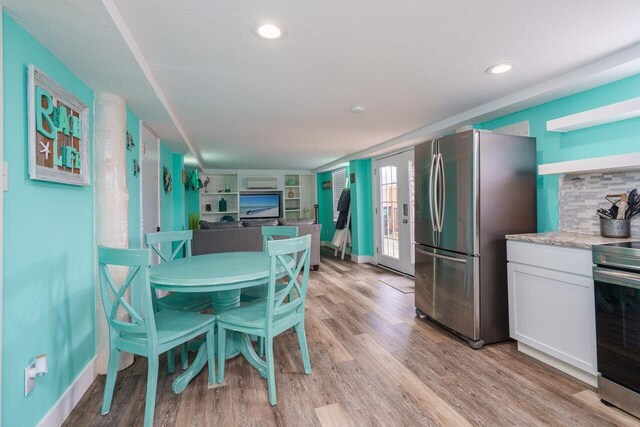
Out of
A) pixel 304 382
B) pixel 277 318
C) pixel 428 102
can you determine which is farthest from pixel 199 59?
pixel 304 382

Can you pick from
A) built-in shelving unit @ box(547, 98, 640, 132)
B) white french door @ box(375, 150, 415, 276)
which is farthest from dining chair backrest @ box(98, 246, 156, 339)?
white french door @ box(375, 150, 415, 276)

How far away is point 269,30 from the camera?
1634 mm

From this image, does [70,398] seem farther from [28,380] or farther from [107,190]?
[107,190]

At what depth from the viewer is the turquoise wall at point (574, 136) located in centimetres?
211

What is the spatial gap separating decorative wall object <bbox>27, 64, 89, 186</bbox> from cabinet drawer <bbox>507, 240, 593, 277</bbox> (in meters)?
3.04

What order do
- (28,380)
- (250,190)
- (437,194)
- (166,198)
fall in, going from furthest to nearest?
(250,190)
(166,198)
(437,194)
(28,380)

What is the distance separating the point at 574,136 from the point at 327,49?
7.04ft

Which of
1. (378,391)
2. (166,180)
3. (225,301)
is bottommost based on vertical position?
(378,391)

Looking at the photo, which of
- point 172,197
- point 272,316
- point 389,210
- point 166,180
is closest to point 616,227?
point 272,316

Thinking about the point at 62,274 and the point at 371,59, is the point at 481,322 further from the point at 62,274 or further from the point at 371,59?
the point at 62,274

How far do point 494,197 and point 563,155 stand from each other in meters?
0.72

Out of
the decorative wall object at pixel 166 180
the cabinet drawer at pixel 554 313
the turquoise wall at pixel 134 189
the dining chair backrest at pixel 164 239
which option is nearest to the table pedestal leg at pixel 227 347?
the dining chair backrest at pixel 164 239

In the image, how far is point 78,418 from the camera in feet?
5.46

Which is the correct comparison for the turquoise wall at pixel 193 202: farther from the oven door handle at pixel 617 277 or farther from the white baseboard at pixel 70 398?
the oven door handle at pixel 617 277
